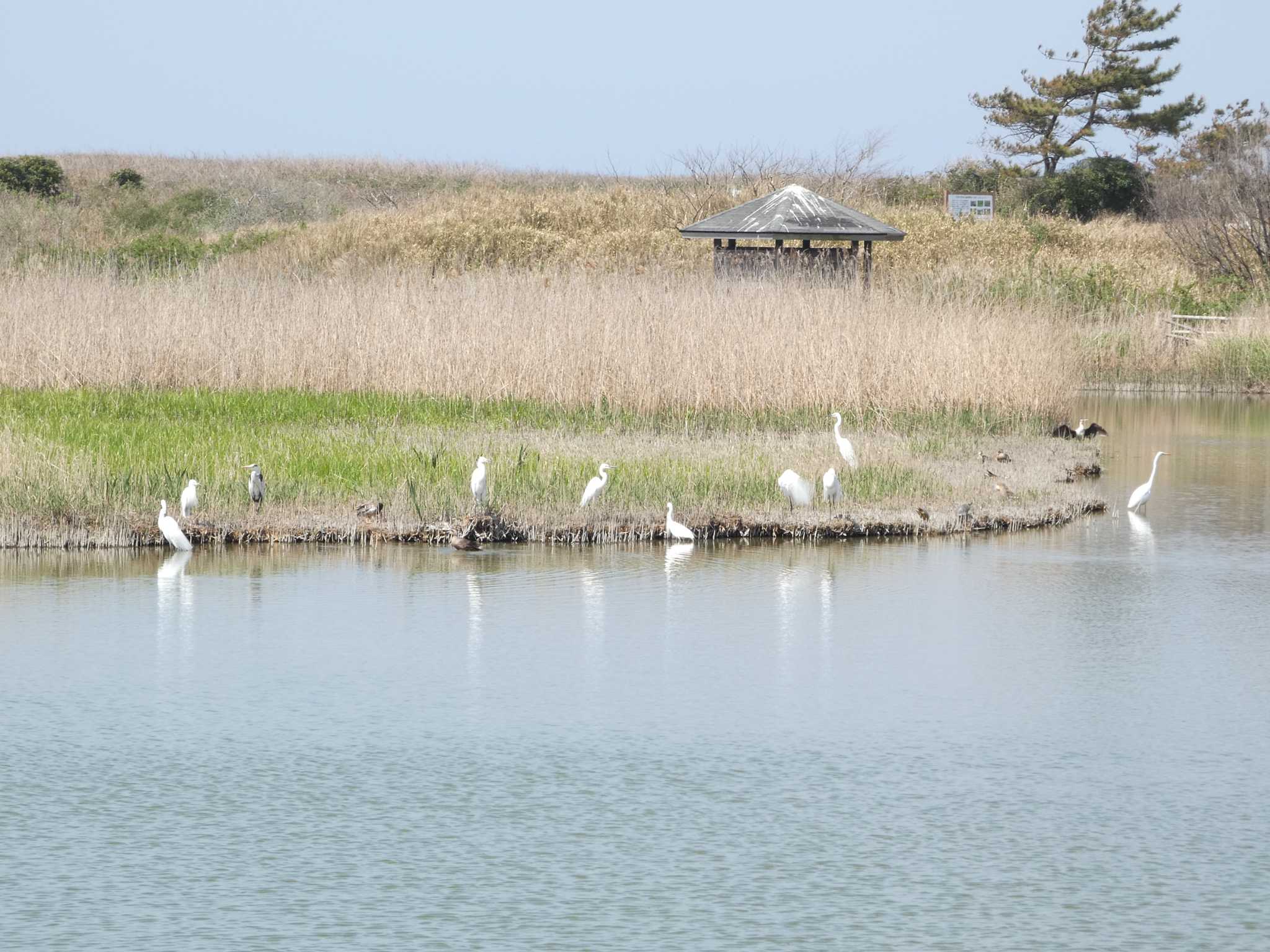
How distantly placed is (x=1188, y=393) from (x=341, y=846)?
75.6 ft

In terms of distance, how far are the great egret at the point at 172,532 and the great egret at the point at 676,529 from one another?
3.19 meters

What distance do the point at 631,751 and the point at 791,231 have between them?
19.3m

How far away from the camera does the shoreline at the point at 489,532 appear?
38.2 ft

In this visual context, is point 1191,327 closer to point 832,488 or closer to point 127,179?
point 832,488

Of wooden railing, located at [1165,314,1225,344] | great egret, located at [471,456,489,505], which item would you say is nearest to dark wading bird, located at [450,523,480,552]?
great egret, located at [471,456,489,505]

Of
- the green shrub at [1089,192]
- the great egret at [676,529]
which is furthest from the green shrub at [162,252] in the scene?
the great egret at [676,529]

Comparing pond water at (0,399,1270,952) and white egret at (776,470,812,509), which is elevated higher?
white egret at (776,470,812,509)

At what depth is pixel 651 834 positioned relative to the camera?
19.8 feet

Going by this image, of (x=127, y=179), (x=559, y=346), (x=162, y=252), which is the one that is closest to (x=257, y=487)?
(x=559, y=346)

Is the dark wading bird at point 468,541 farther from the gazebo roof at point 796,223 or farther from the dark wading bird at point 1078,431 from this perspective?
the gazebo roof at point 796,223

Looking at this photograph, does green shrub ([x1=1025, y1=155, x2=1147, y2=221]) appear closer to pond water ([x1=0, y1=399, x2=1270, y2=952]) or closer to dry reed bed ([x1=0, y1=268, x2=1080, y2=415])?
dry reed bed ([x1=0, y1=268, x2=1080, y2=415])

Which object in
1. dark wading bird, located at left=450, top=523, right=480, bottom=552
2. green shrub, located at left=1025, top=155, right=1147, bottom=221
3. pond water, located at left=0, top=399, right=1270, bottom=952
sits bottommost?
pond water, located at left=0, top=399, right=1270, bottom=952

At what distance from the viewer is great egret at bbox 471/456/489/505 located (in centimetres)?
1202

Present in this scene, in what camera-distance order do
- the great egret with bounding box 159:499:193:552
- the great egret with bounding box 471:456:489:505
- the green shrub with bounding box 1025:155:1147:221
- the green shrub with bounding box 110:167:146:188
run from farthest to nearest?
the green shrub with bounding box 110:167:146:188 < the green shrub with bounding box 1025:155:1147:221 < the great egret with bounding box 471:456:489:505 < the great egret with bounding box 159:499:193:552
